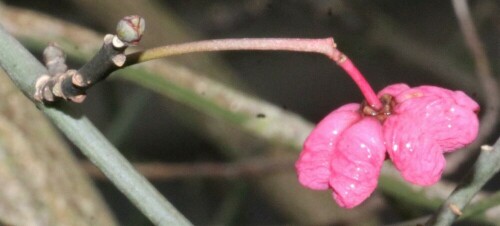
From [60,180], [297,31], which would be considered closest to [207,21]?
[297,31]

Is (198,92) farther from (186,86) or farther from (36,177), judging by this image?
(36,177)

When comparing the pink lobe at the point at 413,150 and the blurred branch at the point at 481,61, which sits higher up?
the blurred branch at the point at 481,61

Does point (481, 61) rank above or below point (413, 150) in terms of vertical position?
above

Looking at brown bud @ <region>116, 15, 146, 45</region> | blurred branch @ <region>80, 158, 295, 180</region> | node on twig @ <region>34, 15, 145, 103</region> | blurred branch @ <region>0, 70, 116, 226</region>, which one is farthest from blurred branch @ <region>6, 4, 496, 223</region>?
brown bud @ <region>116, 15, 146, 45</region>

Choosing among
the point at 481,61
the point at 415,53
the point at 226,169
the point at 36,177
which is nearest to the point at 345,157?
the point at 36,177

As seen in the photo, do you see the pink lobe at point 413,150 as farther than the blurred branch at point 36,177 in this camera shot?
No

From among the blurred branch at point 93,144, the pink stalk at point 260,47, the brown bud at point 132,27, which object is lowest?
the blurred branch at point 93,144

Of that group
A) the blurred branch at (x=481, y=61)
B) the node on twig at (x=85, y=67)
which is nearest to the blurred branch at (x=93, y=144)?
the node on twig at (x=85, y=67)

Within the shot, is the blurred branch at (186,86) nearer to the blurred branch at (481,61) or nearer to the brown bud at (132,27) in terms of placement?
the blurred branch at (481,61)
